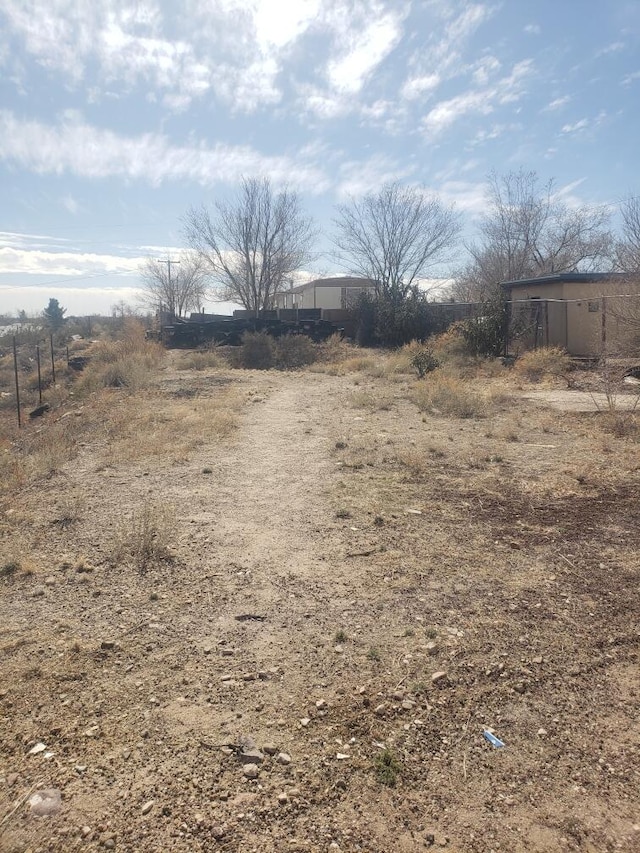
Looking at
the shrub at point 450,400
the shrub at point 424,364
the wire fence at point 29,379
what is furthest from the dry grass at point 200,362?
the shrub at point 450,400

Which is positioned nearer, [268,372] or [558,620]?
[558,620]

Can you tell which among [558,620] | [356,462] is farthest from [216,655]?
[356,462]

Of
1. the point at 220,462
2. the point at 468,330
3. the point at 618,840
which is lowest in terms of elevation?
the point at 618,840

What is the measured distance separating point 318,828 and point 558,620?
2.04 metres

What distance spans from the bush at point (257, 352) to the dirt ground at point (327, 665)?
15425 millimetres

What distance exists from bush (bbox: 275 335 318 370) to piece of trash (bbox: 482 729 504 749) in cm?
1870

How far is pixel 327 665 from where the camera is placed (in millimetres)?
3246

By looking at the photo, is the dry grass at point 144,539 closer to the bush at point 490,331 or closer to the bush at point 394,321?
the bush at point 490,331

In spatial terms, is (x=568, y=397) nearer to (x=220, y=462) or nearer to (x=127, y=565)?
(x=220, y=462)

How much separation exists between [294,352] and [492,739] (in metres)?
20.7

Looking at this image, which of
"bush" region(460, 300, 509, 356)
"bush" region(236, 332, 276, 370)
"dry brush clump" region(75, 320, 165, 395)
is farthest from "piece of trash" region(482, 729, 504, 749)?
"bush" region(236, 332, 276, 370)

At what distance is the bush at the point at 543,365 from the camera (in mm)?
15469

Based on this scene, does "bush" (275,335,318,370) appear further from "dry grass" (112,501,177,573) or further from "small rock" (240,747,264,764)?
"small rock" (240,747,264,764)

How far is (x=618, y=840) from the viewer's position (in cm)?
213
